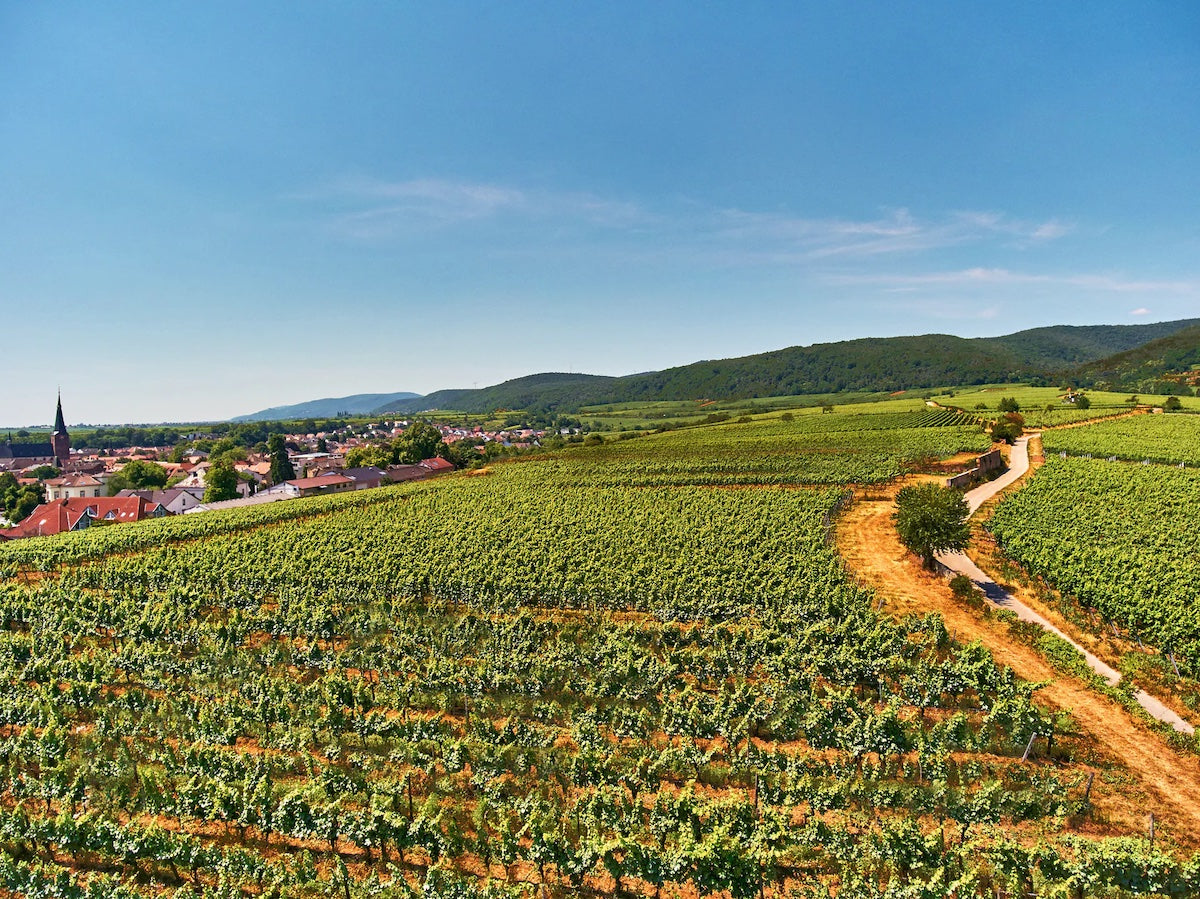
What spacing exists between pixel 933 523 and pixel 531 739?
83.3 feet

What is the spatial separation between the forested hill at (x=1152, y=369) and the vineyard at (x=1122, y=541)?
103 meters

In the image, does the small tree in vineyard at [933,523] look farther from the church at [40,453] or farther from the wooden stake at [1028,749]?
the church at [40,453]

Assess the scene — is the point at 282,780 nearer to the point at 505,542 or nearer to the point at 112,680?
the point at 112,680

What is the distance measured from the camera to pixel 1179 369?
157000 mm

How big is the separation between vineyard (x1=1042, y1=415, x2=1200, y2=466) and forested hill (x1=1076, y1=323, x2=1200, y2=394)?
2219 inches

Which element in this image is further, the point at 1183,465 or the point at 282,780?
the point at 1183,465

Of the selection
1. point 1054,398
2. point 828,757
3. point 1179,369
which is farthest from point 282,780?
point 1179,369

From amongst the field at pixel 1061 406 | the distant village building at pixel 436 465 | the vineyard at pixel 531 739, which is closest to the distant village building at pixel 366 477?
the distant village building at pixel 436 465

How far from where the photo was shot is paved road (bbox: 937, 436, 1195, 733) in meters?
18.3

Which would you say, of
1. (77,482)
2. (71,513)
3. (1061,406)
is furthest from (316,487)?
(1061,406)

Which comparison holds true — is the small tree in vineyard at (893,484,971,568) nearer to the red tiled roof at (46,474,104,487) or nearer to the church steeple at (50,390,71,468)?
the red tiled roof at (46,474,104,487)

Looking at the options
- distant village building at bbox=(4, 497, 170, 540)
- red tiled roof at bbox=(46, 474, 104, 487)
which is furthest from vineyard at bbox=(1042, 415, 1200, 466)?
red tiled roof at bbox=(46, 474, 104, 487)

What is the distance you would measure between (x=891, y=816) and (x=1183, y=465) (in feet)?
186

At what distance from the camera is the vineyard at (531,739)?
12.0m
